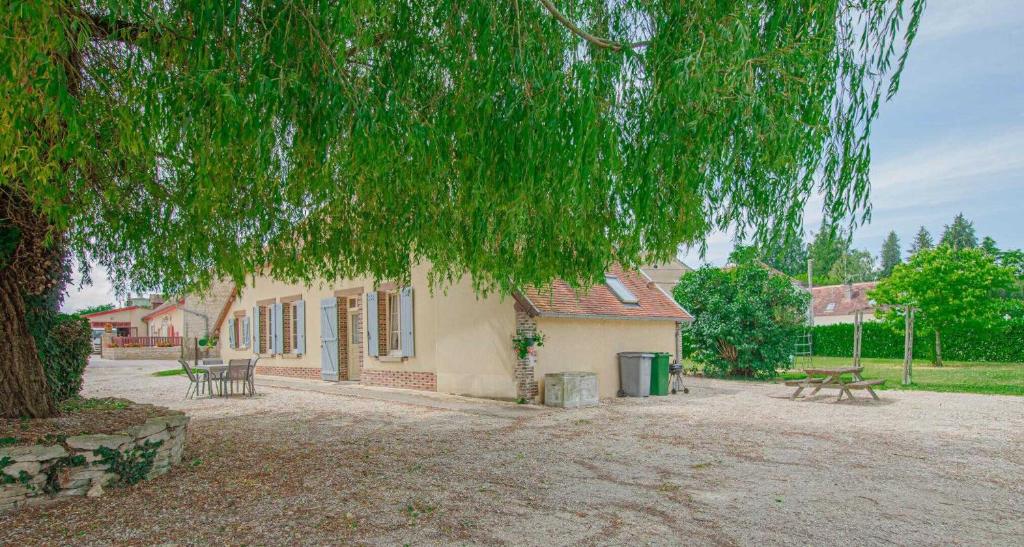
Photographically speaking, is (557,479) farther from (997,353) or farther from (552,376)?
(997,353)

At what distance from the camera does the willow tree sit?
3693 mm

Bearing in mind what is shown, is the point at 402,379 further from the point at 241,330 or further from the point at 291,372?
the point at 241,330

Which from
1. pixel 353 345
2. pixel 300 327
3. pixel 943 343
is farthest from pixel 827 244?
pixel 943 343

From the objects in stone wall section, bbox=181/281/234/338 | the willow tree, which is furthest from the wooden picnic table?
stone wall section, bbox=181/281/234/338

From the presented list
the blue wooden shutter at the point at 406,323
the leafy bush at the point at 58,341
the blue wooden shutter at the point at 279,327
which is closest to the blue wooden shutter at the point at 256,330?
the blue wooden shutter at the point at 279,327

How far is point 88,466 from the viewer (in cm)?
536

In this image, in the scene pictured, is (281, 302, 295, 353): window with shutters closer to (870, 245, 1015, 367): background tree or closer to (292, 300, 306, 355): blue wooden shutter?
(292, 300, 306, 355): blue wooden shutter

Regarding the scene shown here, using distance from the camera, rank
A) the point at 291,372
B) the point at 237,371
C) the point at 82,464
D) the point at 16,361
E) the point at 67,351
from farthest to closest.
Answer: the point at 291,372 < the point at 237,371 < the point at 67,351 < the point at 16,361 < the point at 82,464

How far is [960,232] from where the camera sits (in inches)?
2655

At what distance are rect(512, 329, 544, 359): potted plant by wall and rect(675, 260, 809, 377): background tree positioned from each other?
7.37 meters

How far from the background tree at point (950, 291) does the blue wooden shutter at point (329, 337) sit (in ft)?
59.0

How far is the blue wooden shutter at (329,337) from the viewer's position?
15859 millimetres

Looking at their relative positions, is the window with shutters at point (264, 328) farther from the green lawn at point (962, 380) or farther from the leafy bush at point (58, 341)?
the green lawn at point (962, 380)

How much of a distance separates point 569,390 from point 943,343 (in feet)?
70.9
